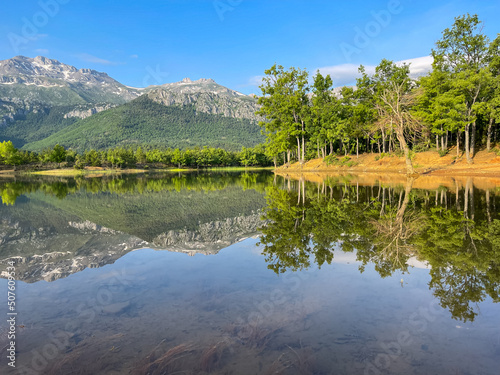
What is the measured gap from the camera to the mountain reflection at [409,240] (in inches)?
244

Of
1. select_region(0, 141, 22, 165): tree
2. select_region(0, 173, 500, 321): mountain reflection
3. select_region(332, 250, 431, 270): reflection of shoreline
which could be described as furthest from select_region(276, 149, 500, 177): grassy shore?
select_region(0, 141, 22, 165): tree

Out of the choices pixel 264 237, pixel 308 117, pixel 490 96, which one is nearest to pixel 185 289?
pixel 264 237

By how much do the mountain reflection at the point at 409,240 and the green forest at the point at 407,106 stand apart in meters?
24.2

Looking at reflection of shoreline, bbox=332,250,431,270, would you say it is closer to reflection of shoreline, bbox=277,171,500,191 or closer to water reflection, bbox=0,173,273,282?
water reflection, bbox=0,173,273,282

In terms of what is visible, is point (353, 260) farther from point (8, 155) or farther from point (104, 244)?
point (8, 155)

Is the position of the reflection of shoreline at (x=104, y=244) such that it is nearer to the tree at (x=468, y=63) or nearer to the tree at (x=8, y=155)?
the tree at (x=468, y=63)

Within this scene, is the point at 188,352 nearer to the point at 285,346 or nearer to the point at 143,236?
the point at 285,346

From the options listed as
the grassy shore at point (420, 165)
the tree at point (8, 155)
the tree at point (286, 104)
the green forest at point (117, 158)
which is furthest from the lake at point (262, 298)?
the tree at point (8, 155)

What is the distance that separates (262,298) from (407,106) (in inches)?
1810

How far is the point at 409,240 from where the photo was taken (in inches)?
364

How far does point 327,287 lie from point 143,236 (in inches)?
321

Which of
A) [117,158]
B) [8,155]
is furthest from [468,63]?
[8,155]

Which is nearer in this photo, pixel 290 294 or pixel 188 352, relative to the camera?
pixel 188 352

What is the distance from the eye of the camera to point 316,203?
Result: 17.5 metres
